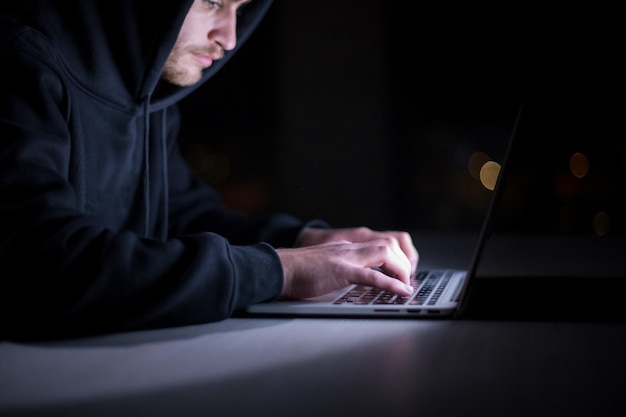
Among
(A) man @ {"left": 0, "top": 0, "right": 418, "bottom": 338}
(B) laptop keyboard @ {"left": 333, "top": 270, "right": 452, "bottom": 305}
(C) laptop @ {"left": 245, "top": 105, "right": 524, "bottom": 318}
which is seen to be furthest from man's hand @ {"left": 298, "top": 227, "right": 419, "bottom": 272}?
(C) laptop @ {"left": 245, "top": 105, "right": 524, "bottom": 318}

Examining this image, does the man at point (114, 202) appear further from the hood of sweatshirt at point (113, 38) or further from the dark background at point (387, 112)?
the dark background at point (387, 112)

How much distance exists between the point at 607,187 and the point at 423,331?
2.63 metres

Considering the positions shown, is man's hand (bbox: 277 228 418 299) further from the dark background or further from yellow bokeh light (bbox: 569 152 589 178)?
yellow bokeh light (bbox: 569 152 589 178)

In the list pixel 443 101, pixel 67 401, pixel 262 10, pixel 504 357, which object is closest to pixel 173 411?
pixel 67 401

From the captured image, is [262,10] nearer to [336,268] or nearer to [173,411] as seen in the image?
[336,268]

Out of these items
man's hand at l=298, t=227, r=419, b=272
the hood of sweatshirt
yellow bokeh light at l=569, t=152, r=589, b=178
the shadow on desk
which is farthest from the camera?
yellow bokeh light at l=569, t=152, r=589, b=178

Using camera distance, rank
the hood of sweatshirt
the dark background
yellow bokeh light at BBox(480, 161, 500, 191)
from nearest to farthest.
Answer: the hood of sweatshirt
the dark background
yellow bokeh light at BBox(480, 161, 500, 191)

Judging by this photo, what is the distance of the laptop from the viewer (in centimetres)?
86

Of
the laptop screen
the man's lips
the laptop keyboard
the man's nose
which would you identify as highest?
the man's nose

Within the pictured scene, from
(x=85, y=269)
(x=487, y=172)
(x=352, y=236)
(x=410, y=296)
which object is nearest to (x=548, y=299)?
(x=410, y=296)

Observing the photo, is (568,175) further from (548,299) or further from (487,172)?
(548,299)

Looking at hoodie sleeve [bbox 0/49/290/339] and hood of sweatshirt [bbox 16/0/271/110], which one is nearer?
hoodie sleeve [bbox 0/49/290/339]

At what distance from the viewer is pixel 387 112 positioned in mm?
2939

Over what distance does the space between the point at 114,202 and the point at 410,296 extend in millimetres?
567
